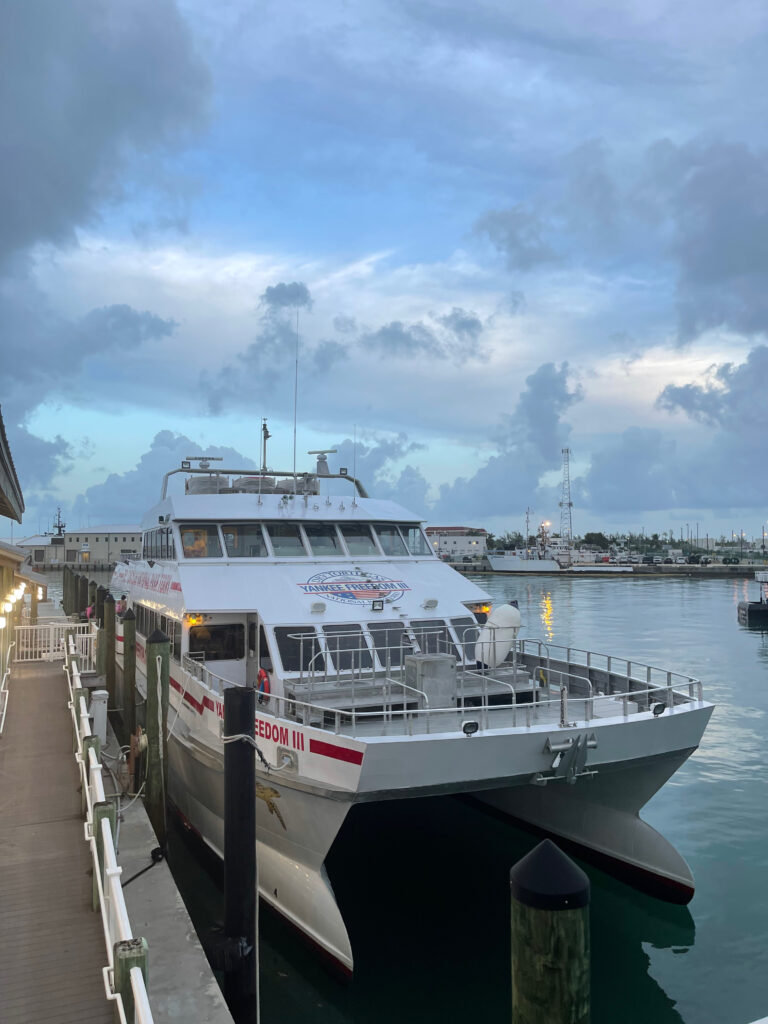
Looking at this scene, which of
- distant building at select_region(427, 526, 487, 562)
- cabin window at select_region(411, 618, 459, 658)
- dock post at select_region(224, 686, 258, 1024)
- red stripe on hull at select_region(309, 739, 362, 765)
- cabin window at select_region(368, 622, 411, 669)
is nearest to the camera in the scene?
dock post at select_region(224, 686, 258, 1024)

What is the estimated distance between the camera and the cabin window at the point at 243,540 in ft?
44.5

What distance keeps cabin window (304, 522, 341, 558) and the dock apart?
4.59 meters

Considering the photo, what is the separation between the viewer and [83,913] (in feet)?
22.9

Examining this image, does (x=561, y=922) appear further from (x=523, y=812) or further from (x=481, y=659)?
(x=523, y=812)

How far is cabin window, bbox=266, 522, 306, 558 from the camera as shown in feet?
45.0

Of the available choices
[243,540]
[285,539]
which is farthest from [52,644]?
[285,539]

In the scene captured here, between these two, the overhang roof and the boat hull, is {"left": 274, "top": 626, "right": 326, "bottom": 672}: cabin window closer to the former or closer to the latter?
the boat hull

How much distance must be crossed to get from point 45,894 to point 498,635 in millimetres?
6399

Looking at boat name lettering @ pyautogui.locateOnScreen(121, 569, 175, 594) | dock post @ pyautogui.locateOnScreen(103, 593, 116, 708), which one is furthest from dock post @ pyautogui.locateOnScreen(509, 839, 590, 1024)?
dock post @ pyautogui.locateOnScreen(103, 593, 116, 708)

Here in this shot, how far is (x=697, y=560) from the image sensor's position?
146m

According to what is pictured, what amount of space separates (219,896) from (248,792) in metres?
4.37

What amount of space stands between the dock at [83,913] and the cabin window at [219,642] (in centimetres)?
184

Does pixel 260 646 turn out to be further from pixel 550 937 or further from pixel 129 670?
pixel 550 937

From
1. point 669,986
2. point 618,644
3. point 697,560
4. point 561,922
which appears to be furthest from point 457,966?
point 697,560
